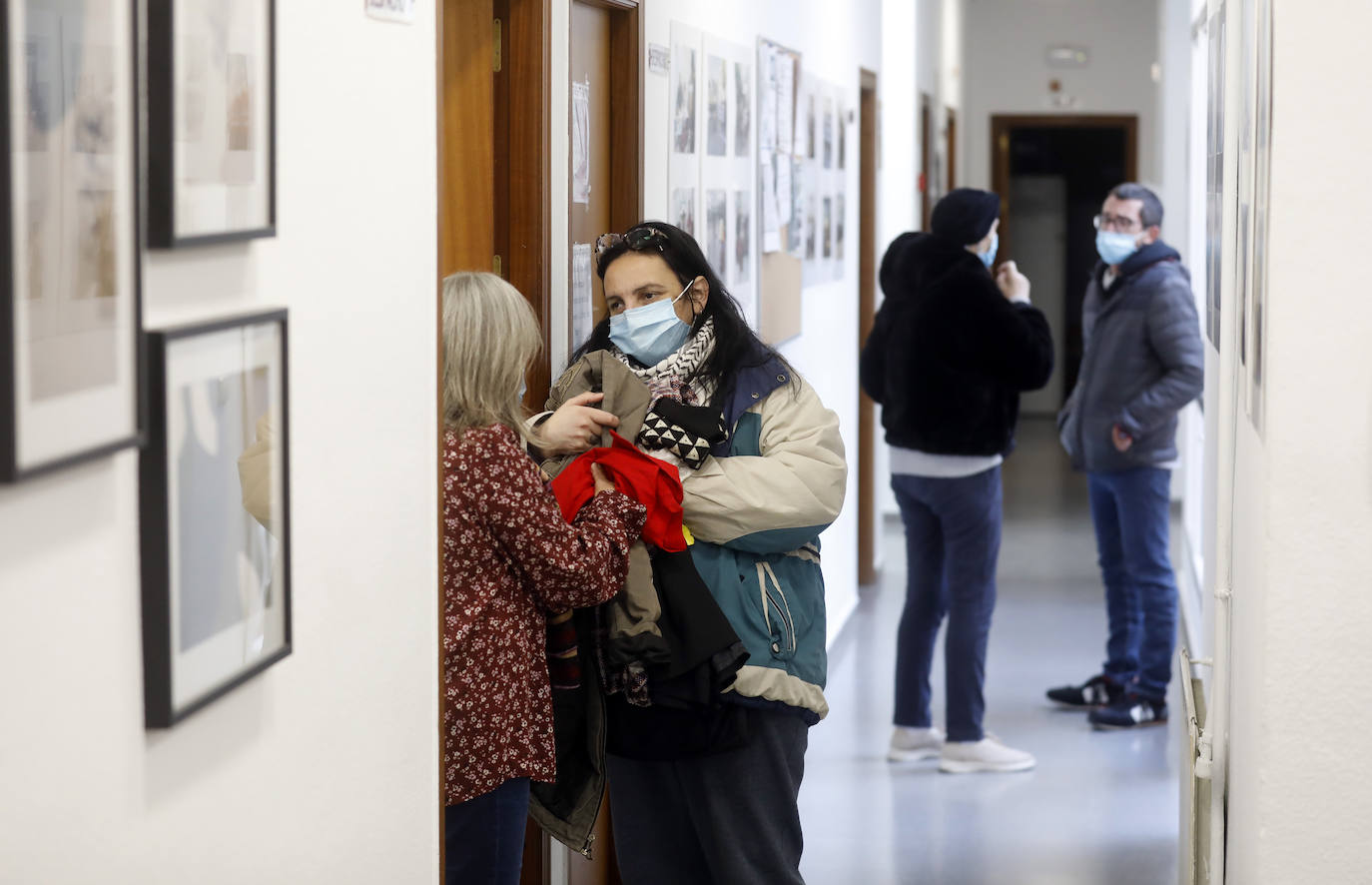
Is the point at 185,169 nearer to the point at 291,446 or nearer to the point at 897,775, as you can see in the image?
the point at 291,446

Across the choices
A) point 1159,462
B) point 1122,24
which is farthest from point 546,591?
point 1122,24

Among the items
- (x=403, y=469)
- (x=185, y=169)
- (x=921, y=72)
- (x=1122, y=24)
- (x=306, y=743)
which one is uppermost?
(x=1122, y=24)

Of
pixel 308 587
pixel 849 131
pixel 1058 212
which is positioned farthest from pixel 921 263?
pixel 1058 212

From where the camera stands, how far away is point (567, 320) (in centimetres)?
305

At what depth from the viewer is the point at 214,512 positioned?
4.37 ft

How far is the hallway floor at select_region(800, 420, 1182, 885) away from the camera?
394 centimetres

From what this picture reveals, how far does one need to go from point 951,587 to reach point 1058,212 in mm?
10754

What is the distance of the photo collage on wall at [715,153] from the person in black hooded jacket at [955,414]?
0.45m

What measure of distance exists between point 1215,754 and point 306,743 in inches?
60.8

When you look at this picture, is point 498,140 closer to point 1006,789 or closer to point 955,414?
point 955,414

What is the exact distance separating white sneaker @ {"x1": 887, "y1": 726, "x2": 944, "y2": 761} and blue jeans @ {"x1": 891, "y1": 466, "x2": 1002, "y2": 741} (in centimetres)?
3

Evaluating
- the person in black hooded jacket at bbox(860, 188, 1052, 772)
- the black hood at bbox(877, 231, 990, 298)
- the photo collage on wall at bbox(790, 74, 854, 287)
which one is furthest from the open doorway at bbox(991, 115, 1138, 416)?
the black hood at bbox(877, 231, 990, 298)

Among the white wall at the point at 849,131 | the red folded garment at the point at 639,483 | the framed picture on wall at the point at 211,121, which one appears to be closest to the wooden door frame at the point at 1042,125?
the white wall at the point at 849,131

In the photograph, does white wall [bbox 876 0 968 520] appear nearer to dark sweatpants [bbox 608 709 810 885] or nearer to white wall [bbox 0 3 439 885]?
dark sweatpants [bbox 608 709 810 885]
